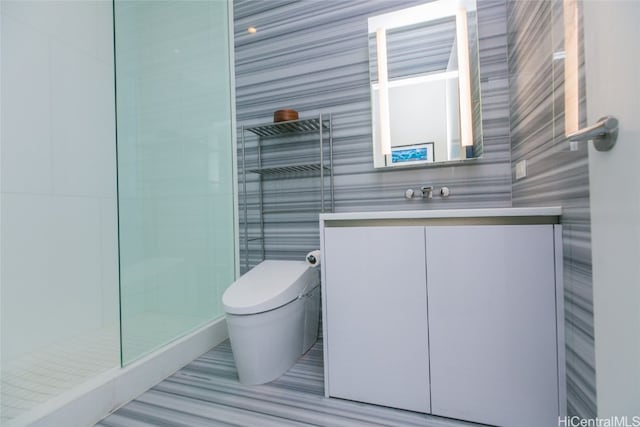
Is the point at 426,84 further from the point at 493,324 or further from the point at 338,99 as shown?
the point at 493,324

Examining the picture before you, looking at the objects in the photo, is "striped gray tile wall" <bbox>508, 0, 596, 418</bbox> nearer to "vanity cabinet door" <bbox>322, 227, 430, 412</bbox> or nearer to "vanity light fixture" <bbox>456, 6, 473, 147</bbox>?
"vanity light fixture" <bbox>456, 6, 473, 147</bbox>

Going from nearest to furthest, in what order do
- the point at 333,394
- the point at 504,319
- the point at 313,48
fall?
the point at 504,319 < the point at 333,394 < the point at 313,48

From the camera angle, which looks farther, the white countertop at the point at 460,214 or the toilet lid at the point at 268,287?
the toilet lid at the point at 268,287

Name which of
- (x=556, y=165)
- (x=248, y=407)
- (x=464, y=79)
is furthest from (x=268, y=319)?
(x=464, y=79)

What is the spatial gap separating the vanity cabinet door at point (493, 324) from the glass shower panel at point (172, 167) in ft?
4.03

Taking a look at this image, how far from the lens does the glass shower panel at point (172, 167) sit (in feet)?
4.27

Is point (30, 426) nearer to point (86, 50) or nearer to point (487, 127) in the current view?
point (86, 50)

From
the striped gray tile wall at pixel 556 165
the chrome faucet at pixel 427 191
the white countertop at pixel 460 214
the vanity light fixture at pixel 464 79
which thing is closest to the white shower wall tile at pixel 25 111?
the white countertop at pixel 460 214

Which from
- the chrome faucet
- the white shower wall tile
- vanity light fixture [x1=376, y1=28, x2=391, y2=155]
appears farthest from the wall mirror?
the white shower wall tile

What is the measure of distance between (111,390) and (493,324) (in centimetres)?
148

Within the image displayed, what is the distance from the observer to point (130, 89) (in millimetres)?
1295

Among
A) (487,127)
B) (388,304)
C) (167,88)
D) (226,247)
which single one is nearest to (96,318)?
(226,247)

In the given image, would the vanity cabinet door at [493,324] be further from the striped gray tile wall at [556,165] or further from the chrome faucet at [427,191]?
the chrome faucet at [427,191]

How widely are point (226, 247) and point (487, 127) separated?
167 centimetres
